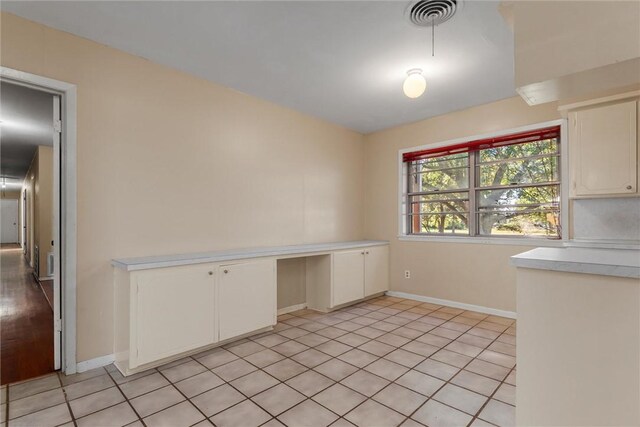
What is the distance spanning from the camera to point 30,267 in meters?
7.51

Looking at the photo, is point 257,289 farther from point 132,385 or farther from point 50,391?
point 50,391

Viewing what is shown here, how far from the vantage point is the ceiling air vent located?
203 centimetres

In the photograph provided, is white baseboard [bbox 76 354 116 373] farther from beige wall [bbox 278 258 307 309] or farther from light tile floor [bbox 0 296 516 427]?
beige wall [bbox 278 258 307 309]

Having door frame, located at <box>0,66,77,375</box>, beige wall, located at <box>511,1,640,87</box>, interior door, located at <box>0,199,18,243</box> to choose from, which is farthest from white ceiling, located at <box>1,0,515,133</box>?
interior door, located at <box>0,199,18,243</box>

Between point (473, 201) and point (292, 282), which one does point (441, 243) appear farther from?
point (292, 282)

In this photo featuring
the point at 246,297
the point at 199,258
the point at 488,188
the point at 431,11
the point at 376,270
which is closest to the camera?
the point at 431,11

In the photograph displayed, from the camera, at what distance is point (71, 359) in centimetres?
239

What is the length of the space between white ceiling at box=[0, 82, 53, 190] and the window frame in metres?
4.35

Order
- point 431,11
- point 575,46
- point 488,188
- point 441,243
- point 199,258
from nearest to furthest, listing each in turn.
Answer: point 575,46 → point 431,11 → point 199,258 → point 488,188 → point 441,243

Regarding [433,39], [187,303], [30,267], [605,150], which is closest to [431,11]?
[433,39]

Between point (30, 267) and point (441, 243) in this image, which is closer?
point (441, 243)

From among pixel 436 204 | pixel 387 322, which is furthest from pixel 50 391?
pixel 436 204

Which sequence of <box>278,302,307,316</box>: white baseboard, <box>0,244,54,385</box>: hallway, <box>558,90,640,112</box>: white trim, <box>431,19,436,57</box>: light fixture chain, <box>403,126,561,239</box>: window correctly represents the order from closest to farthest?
<box>431,19,436,57</box>: light fixture chain < <box>0,244,54,385</box>: hallway < <box>558,90,640,112</box>: white trim < <box>403,126,561,239</box>: window < <box>278,302,307,316</box>: white baseboard

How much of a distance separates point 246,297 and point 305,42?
7.73ft
